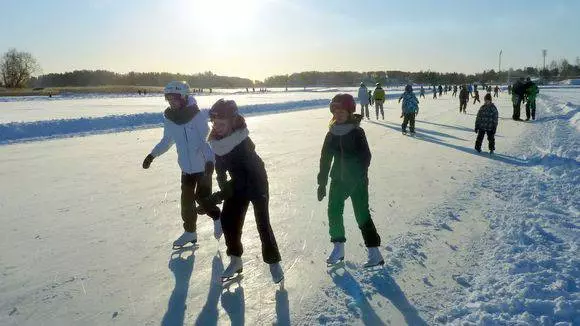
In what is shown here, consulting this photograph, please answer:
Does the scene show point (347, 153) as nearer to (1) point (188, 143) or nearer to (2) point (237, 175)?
(2) point (237, 175)

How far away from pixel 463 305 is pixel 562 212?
9.48 feet

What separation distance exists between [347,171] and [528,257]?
5.67ft

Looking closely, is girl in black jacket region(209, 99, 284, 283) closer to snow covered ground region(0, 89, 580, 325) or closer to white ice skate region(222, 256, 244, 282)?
white ice skate region(222, 256, 244, 282)

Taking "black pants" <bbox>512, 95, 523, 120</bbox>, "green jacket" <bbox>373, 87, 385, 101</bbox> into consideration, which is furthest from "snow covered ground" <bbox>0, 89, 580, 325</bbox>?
"green jacket" <bbox>373, 87, 385, 101</bbox>

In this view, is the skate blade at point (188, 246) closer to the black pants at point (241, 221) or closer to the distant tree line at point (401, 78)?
the black pants at point (241, 221)

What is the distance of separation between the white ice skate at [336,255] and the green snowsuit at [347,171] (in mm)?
69

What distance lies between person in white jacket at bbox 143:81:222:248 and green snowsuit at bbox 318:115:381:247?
38.6 inches

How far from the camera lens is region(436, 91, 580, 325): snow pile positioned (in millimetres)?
2785

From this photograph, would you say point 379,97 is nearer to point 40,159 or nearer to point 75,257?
point 40,159

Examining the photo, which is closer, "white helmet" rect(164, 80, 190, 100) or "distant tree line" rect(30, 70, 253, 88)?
"white helmet" rect(164, 80, 190, 100)

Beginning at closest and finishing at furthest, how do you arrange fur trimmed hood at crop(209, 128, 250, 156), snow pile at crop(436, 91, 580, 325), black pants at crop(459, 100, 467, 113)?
1. snow pile at crop(436, 91, 580, 325)
2. fur trimmed hood at crop(209, 128, 250, 156)
3. black pants at crop(459, 100, 467, 113)

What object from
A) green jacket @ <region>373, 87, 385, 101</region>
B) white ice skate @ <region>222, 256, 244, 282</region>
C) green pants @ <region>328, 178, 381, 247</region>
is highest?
green jacket @ <region>373, 87, 385, 101</region>

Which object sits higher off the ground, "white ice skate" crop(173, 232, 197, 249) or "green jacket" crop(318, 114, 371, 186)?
"green jacket" crop(318, 114, 371, 186)

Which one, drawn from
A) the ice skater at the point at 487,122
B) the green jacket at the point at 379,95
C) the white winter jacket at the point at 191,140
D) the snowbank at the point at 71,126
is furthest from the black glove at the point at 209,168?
the green jacket at the point at 379,95
